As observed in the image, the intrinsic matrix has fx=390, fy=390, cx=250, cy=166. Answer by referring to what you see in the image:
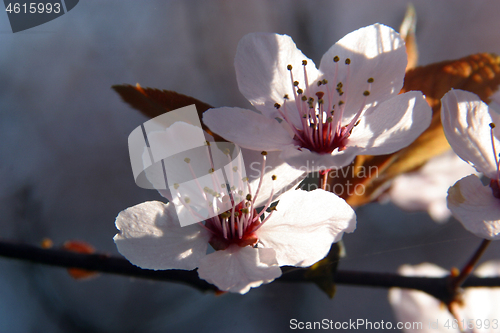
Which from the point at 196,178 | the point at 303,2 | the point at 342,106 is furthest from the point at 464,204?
the point at 303,2

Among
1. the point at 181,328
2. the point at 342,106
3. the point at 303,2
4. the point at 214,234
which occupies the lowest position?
the point at 181,328

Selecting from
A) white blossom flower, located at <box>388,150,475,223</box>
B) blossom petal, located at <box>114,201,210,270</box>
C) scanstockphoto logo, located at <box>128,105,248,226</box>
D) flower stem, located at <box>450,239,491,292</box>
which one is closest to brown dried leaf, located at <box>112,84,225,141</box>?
scanstockphoto logo, located at <box>128,105,248,226</box>

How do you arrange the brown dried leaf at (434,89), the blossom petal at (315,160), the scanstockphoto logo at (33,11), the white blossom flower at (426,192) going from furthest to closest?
the white blossom flower at (426,192) → the scanstockphoto logo at (33,11) → the brown dried leaf at (434,89) → the blossom petal at (315,160)

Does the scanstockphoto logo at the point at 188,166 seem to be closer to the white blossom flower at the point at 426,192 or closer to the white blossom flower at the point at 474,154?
the white blossom flower at the point at 474,154

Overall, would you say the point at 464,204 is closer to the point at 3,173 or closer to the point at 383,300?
the point at 383,300

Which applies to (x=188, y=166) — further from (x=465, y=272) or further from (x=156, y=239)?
(x=465, y=272)

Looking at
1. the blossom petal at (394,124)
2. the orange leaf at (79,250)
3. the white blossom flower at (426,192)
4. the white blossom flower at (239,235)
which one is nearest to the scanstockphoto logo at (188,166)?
the white blossom flower at (239,235)
